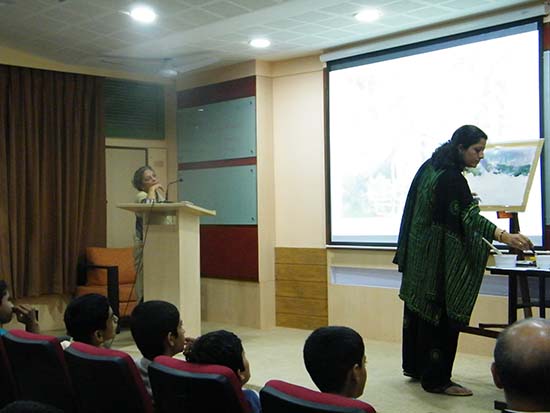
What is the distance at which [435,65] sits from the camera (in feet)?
16.1

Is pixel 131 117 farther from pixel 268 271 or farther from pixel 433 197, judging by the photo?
pixel 433 197

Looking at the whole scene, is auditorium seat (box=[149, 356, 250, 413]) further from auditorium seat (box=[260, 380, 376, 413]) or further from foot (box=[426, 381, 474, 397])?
foot (box=[426, 381, 474, 397])

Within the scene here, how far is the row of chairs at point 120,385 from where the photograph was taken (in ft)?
4.86

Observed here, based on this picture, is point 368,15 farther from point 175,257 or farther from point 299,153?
point 175,257

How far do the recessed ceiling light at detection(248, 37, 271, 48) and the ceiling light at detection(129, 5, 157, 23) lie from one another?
91 cm

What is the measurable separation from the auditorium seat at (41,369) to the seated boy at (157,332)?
25 cm

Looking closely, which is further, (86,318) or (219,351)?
(86,318)

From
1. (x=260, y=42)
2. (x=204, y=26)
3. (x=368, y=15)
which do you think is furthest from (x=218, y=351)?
(x=260, y=42)

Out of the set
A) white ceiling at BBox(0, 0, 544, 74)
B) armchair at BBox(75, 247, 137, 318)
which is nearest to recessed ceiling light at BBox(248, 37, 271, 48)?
white ceiling at BBox(0, 0, 544, 74)

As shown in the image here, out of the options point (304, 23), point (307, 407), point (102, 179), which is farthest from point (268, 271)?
point (307, 407)

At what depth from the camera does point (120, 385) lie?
1852 mm

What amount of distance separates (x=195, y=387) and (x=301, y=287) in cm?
414

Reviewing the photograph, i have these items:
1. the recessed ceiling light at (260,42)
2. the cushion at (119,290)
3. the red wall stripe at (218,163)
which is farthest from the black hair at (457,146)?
the cushion at (119,290)

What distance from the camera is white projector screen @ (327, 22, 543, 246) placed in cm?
442
